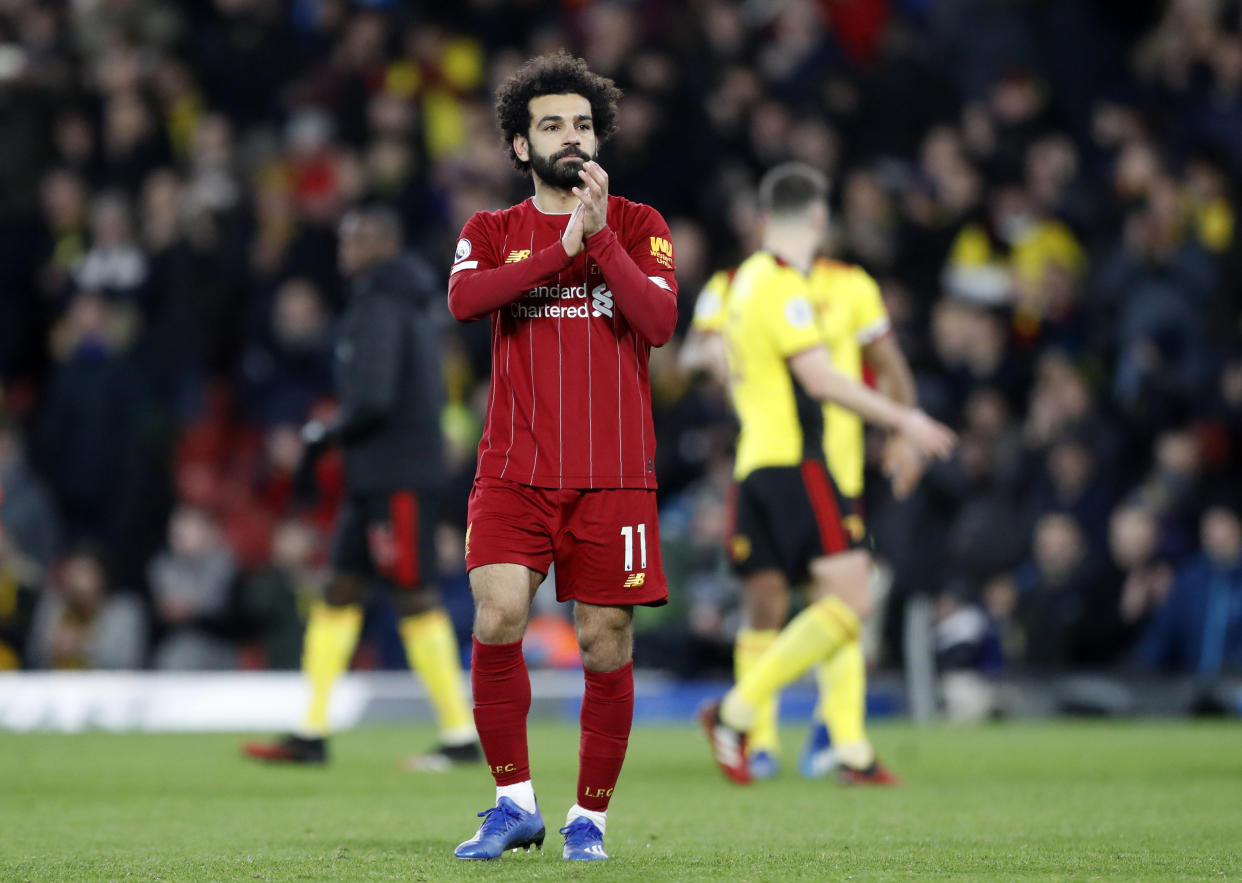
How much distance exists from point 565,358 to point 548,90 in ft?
2.38

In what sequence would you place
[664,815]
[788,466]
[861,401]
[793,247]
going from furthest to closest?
[793,247] < [788,466] < [861,401] < [664,815]

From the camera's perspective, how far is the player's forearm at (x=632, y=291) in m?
4.79

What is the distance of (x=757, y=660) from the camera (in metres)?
7.88

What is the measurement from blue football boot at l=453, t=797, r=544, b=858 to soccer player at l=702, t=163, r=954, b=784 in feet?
8.32

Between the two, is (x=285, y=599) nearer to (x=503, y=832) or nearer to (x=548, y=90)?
(x=503, y=832)

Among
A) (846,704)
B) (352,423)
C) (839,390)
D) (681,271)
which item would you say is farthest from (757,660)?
(681,271)

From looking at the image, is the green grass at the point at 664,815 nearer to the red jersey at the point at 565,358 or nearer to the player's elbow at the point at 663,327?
the red jersey at the point at 565,358

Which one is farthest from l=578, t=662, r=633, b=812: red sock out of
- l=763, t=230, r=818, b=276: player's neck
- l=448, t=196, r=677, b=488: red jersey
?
l=763, t=230, r=818, b=276: player's neck

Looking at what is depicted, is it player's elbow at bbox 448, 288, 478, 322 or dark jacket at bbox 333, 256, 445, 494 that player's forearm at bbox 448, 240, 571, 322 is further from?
dark jacket at bbox 333, 256, 445, 494

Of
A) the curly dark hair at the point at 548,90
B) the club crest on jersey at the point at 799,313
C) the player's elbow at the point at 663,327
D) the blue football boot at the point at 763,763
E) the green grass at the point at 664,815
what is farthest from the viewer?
the blue football boot at the point at 763,763

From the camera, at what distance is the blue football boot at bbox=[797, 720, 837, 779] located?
26.8ft

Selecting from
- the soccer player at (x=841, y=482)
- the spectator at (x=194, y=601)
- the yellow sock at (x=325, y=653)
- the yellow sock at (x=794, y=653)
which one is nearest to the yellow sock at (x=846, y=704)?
the soccer player at (x=841, y=482)

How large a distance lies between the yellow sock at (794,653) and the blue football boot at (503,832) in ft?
8.29

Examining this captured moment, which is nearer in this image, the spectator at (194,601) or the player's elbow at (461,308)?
the player's elbow at (461,308)
